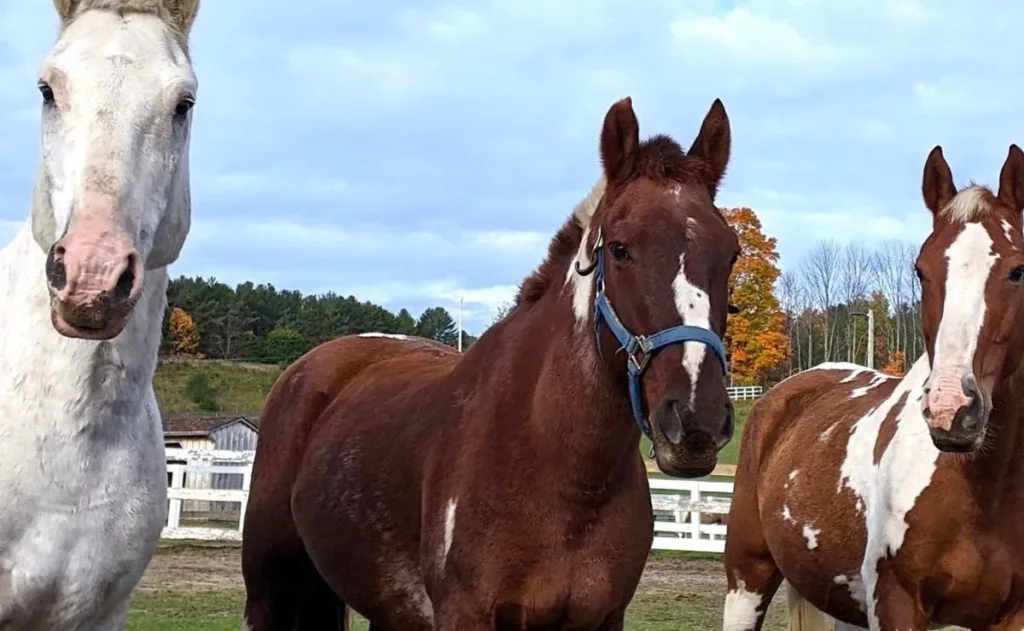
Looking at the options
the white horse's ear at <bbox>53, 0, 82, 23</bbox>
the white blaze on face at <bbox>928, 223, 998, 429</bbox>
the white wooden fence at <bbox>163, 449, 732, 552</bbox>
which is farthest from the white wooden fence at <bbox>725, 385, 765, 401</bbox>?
the white horse's ear at <bbox>53, 0, 82, 23</bbox>

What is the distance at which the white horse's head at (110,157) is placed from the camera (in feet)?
7.79

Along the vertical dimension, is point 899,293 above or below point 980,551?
above

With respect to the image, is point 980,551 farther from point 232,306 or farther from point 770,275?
point 232,306

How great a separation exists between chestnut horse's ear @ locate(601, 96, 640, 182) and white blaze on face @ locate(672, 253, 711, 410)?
1.84 feet

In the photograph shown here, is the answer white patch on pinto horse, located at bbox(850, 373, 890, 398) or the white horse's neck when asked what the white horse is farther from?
white patch on pinto horse, located at bbox(850, 373, 890, 398)

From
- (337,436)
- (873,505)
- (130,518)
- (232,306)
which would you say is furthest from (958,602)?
(232,306)

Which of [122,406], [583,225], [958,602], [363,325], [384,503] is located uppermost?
[363,325]

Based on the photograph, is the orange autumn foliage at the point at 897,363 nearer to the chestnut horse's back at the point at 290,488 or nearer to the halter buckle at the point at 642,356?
the chestnut horse's back at the point at 290,488

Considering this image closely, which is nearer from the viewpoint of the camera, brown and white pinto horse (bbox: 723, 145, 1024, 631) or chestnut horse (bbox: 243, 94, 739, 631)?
chestnut horse (bbox: 243, 94, 739, 631)

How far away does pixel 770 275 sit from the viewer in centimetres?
3906

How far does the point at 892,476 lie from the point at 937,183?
1.41 meters

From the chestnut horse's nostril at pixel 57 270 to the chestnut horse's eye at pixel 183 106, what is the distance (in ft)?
1.84

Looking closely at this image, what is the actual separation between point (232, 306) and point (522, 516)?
5989 cm

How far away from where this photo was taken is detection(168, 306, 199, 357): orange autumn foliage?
176 feet
